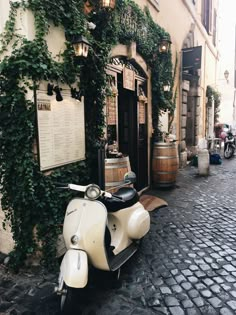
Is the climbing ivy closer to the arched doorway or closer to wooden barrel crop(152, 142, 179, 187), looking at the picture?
the arched doorway

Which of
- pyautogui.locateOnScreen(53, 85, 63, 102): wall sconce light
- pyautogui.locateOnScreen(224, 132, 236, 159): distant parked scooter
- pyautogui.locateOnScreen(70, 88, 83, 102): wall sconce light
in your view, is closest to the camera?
pyautogui.locateOnScreen(53, 85, 63, 102): wall sconce light

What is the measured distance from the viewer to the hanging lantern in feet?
9.70

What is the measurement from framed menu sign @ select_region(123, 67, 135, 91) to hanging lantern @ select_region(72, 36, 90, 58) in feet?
5.97

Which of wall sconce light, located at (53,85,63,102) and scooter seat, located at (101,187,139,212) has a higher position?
wall sconce light, located at (53,85,63,102)

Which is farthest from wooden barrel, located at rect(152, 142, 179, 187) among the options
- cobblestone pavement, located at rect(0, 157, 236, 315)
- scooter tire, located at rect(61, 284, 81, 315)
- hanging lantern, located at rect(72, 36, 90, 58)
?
scooter tire, located at rect(61, 284, 81, 315)

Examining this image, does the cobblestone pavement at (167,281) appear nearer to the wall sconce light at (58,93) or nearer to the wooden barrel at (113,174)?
the wooden barrel at (113,174)

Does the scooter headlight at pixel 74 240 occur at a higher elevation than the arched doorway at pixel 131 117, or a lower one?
lower

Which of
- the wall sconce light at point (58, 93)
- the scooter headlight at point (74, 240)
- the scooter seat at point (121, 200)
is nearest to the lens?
the scooter headlight at point (74, 240)

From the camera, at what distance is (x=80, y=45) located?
296cm

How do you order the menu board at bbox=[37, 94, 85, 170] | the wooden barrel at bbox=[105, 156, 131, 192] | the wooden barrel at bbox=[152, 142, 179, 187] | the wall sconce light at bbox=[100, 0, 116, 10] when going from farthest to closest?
the wooden barrel at bbox=[152, 142, 179, 187] → the wooden barrel at bbox=[105, 156, 131, 192] → the wall sconce light at bbox=[100, 0, 116, 10] → the menu board at bbox=[37, 94, 85, 170]

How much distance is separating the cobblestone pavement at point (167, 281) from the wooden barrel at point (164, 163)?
1648mm

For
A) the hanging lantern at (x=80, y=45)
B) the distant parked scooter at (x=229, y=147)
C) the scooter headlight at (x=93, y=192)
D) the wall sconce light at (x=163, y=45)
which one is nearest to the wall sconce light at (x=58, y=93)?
the hanging lantern at (x=80, y=45)

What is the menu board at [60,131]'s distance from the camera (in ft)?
9.16

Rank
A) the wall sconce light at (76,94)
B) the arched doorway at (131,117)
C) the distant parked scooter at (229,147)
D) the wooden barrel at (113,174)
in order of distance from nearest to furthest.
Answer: the wall sconce light at (76,94) → the wooden barrel at (113,174) → the arched doorway at (131,117) → the distant parked scooter at (229,147)
